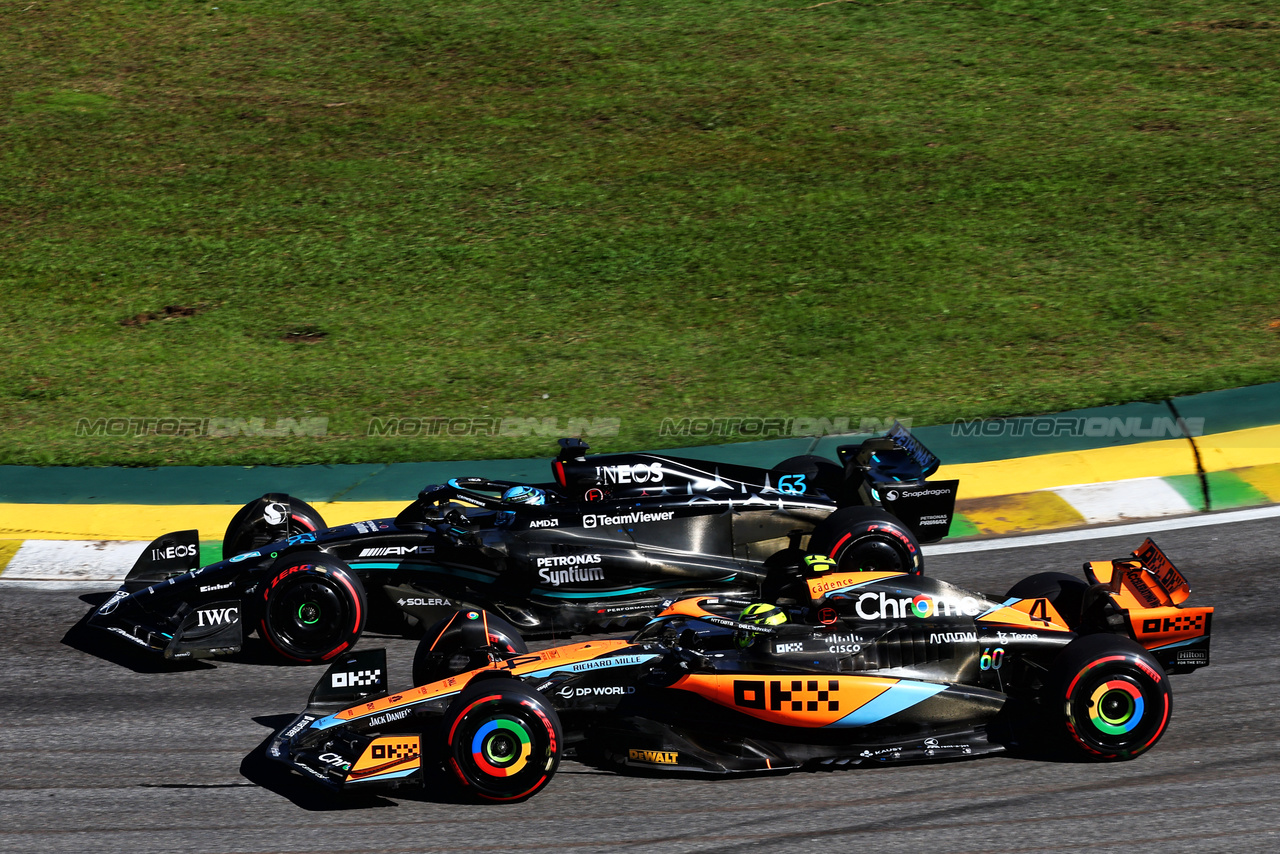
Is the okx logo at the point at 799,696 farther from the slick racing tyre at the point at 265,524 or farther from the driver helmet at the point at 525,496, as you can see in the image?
the slick racing tyre at the point at 265,524

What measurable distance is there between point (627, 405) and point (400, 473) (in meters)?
2.11

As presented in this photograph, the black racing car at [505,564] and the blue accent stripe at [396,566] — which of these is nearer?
the black racing car at [505,564]

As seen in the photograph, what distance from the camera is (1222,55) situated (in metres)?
17.9

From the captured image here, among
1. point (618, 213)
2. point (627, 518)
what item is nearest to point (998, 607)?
point (627, 518)

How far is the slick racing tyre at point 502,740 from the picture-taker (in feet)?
19.3

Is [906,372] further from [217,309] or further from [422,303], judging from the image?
[217,309]

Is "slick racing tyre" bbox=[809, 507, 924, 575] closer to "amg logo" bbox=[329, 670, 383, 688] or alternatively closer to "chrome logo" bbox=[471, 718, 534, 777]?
"chrome logo" bbox=[471, 718, 534, 777]

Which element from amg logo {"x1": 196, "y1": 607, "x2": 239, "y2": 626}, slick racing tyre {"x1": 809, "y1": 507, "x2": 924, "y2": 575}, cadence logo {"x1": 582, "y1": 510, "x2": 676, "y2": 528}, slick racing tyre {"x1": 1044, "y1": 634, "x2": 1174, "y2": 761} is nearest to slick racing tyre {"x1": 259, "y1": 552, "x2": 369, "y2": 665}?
amg logo {"x1": 196, "y1": 607, "x2": 239, "y2": 626}

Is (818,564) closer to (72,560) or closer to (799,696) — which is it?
(799,696)

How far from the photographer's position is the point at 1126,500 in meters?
9.41

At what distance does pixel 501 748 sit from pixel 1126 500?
17.9 feet

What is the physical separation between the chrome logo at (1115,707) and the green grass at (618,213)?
15.9 feet

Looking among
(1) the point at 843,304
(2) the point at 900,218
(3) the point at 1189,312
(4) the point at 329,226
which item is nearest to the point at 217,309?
(4) the point at 329,226

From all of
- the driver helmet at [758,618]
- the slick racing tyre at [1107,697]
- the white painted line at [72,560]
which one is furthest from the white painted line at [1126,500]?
the white painted line at [72,560]
